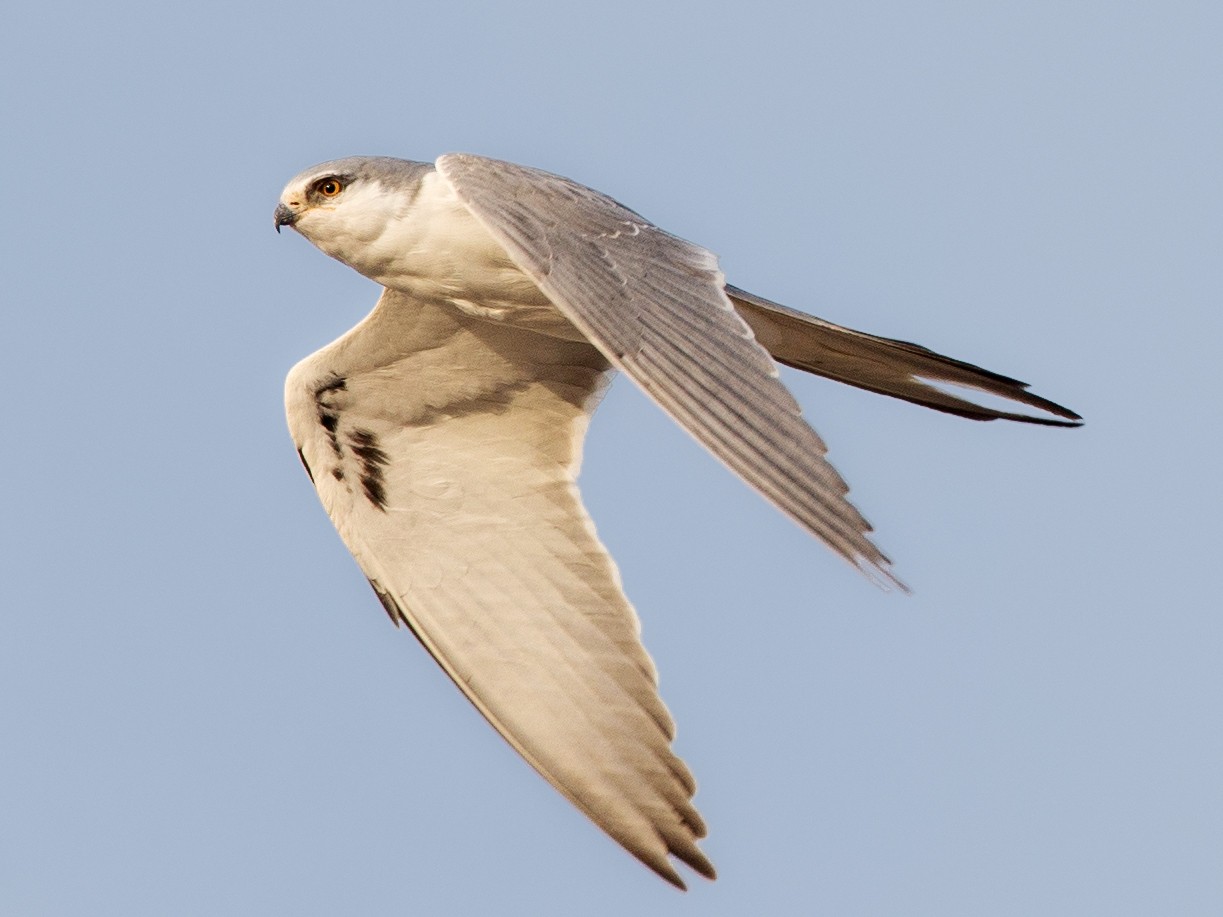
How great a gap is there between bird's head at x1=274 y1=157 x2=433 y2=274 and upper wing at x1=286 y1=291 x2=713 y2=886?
0.62m

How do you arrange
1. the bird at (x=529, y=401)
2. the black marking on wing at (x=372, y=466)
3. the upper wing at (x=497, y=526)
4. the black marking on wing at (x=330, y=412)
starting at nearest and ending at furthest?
the bird at (x=529, y=401) < the upper wing at (x=497, y=526) < the black marking on wing at (x=330, y=412) < the black marking on wing at (x=372, y=466)

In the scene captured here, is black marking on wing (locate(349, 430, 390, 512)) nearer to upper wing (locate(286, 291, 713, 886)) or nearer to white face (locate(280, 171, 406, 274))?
upper wing (locate(286, 291, 713, 886))

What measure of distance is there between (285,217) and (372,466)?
1531mm

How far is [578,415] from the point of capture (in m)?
9.73

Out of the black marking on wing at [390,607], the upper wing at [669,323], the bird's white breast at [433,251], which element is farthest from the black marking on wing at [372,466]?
the upper wing at [669,323]

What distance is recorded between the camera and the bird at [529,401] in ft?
24.8

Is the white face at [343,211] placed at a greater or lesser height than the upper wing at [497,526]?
greater

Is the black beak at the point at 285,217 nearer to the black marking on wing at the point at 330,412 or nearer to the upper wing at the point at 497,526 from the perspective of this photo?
the upper wing at the point at 497,526

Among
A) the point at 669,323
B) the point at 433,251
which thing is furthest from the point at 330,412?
the point at 669,323

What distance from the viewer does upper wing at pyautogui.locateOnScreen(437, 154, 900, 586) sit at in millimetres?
6578

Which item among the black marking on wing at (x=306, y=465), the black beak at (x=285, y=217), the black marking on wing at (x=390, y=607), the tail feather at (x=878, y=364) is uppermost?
the black beak at (x=285, y=217)

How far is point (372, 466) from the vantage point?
32.2ft

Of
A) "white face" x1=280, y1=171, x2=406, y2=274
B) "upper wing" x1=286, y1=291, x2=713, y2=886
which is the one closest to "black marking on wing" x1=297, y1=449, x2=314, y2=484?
"upper wing" x1=286, y1=291, x2=713, y2=886

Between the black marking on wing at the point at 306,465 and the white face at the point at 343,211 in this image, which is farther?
the black marking on wing at the point at 306,465
